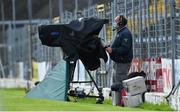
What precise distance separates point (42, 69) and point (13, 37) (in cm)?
1329

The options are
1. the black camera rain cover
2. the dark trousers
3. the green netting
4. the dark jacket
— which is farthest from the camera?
the green netting

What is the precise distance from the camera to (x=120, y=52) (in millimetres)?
17188

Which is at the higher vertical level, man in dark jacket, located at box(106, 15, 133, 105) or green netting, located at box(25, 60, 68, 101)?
man in dark jacket, located at box(106, 15, 133, 105)

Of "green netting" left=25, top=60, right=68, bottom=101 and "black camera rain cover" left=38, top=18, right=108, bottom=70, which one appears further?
"green netting" left=25, top=60, right=68, bottom=101

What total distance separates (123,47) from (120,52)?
124 mm

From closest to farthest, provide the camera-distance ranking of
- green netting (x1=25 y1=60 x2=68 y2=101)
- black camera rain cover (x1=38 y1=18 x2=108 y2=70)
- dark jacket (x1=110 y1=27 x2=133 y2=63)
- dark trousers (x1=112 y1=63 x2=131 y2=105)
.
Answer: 1. dark jacket (x1=110 y1=27 x2=133 y2=63)
2. dark trousers (x1=112 y1=63 x2=131 y2=105)
3. black camera rain cover (x1=38 y1=18 x2=108 y2=70)
4. green netting (x1=25 y1=60 x2=68 y2=101)

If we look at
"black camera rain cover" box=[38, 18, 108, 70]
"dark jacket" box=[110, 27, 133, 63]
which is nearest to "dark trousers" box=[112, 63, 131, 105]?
"dark jacket" box=[110, 27, 133, 63]

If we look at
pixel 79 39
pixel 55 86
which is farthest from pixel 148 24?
pixel 55 86

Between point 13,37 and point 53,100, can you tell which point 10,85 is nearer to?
point 13,37

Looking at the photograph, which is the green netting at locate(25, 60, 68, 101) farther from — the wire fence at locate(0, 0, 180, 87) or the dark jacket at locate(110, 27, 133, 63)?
the dark jacket at locate(110, 27, 133, 63)

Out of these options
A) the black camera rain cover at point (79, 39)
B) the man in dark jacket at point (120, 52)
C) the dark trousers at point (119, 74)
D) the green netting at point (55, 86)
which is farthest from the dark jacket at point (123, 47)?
the green netting at point (55, 86)

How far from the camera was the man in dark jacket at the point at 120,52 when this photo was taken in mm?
17188

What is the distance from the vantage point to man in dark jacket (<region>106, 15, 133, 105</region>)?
1719 centimetres

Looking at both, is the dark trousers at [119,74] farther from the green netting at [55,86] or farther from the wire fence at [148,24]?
the green netting at [55,86]
